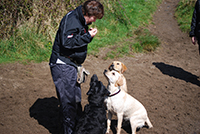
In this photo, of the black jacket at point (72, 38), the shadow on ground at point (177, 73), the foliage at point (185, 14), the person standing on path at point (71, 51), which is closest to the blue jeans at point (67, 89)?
the person standing on path at point (71, 51)

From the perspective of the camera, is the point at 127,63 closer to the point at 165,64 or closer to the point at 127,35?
the point at 165,64

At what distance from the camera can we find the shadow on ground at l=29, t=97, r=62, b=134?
3.43 metres

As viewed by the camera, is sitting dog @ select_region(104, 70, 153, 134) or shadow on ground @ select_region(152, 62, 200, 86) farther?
shadow on ground @ select_region(152, 62, 200, 86)

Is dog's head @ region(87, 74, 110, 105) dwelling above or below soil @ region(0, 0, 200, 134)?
above

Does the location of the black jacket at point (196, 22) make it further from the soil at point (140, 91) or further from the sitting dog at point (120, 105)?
the sitting dog at point (120, 105)

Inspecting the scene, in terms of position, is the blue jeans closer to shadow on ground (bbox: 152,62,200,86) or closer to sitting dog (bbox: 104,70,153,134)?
sitting dog (bbox: 104,70,153,134)

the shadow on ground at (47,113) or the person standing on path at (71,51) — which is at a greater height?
the person standing on path at (71,51)

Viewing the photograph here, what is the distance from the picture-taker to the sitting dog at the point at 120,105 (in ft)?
10.0

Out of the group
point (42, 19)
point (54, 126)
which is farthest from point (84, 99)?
point (42, 19)

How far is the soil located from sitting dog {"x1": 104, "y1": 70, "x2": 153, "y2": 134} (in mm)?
406

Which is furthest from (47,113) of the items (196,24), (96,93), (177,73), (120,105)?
(196,24)

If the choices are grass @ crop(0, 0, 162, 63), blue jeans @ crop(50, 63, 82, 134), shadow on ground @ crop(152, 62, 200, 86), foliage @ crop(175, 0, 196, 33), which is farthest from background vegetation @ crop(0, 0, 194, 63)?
blue jeans @ crop(50, 63, 82, 134)

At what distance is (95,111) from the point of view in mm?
2906

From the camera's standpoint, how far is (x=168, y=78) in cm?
555
